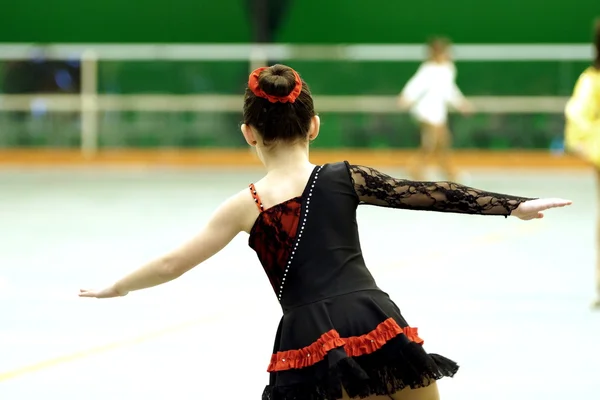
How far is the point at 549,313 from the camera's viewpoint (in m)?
6.74

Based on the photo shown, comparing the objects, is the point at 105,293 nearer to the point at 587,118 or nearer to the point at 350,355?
the point at 350,355

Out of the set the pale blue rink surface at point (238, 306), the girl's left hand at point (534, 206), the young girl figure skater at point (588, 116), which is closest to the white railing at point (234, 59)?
the pale blue rink surface at point (238, 306)

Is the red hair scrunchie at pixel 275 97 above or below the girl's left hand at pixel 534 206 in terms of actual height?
above

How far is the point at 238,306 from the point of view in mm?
6973

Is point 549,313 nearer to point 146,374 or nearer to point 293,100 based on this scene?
point 146,374

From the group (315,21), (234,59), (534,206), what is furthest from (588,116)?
(315,21)

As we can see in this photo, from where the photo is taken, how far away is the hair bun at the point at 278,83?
3.38m

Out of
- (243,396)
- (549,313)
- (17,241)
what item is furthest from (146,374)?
(17,241)

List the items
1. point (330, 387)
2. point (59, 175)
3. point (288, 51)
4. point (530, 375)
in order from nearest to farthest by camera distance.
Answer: point (330, 387) < point (530, 375) < point (59, 175) < point (288, 51)

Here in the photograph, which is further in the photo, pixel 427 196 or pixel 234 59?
pixel 234 59

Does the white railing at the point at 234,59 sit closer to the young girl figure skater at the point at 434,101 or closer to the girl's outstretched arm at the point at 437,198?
the young girl figure skater at the point at 434,101

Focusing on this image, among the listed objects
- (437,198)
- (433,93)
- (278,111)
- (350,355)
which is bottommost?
(350,355)

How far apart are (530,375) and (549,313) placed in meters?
1.54

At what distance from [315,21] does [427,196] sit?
2081cm
